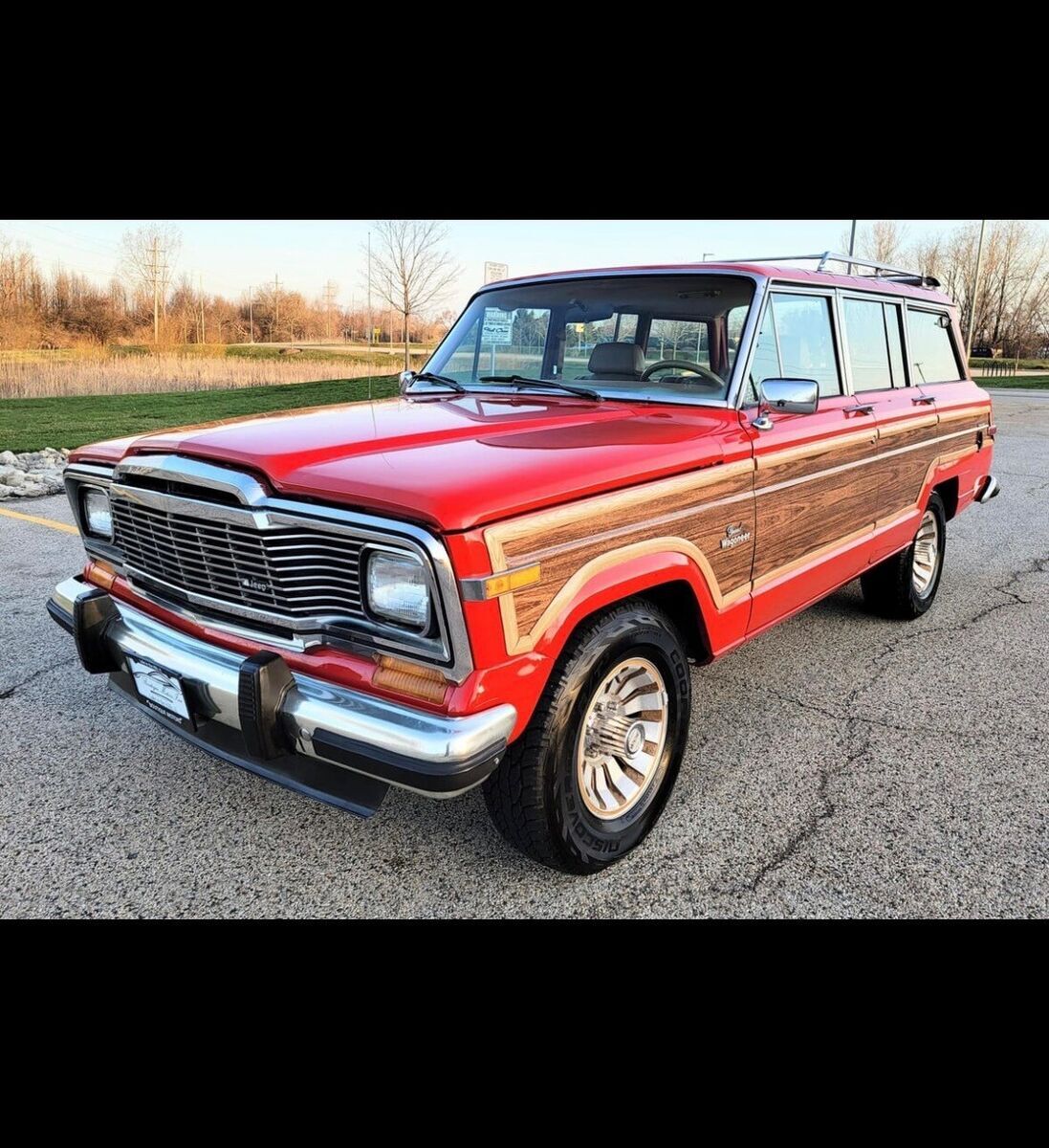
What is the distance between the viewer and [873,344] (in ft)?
14.8

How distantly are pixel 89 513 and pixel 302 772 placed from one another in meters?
1.62

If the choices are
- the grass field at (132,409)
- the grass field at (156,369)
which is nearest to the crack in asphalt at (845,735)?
the grass field at (132,409)

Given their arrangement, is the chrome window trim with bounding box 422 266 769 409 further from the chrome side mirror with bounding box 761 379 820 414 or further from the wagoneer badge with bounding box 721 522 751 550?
the wagoneer badge with bounding box 721 522 751 550

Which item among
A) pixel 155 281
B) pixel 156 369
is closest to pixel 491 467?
pixel 156 369

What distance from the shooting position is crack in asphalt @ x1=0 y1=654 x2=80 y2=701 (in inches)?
158

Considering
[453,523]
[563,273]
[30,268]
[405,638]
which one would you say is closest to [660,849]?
[405,638]

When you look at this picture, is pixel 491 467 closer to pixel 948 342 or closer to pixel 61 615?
pixel 61 615

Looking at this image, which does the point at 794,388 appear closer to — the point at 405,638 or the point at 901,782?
the point at 901,782

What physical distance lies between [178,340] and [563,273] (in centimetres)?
2432

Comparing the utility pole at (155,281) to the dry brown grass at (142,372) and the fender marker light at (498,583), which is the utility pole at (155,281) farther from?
the fender marker light at (498,583)

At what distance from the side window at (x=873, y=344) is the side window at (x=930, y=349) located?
0.23 meters

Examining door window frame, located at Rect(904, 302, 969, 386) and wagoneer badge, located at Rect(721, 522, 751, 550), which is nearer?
wagoneer badge, located at Rect(721, 522, 751, 550)

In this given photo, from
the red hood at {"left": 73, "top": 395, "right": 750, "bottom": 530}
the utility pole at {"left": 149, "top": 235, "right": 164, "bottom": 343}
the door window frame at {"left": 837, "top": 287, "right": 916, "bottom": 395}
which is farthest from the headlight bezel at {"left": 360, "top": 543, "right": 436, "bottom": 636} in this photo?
the utility pole at {"left": 149, "top": 235, "right": 164, "bottom": 343}

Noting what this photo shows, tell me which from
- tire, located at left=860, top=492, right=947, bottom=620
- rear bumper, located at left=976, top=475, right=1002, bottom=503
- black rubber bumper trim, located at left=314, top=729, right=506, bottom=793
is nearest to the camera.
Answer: black rubber bumper trim, located at left=314, top=729, right=506, bottom=793
